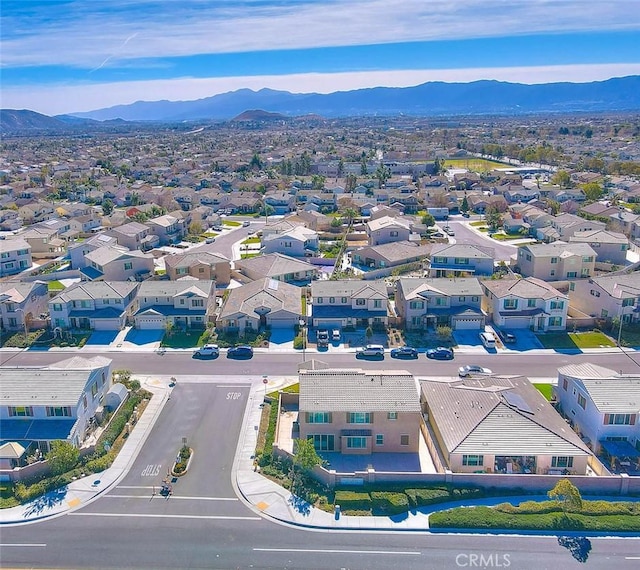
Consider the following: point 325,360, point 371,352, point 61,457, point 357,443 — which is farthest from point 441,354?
point 61,457

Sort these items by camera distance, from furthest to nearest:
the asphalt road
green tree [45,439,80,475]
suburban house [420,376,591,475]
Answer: the asphalt road → suburban house [420,376,591,475] → green tree [45,439,80,475]

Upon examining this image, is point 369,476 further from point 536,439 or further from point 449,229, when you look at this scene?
point 449,229

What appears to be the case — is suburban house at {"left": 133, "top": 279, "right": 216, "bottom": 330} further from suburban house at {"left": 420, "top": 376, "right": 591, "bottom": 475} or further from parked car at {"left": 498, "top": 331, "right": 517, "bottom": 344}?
parked car at {"left": 498, "top": 331, "right": 517, "bottom": 344}

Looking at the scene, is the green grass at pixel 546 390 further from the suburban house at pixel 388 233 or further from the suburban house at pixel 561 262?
the suburban house at pixel 388 233

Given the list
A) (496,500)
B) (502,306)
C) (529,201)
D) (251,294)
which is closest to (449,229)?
(529,201)

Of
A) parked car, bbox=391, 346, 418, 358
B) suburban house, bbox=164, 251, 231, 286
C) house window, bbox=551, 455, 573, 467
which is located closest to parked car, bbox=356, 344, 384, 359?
parked car, bbox=391, 346, 418, 358

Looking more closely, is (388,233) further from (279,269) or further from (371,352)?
(371,352)
